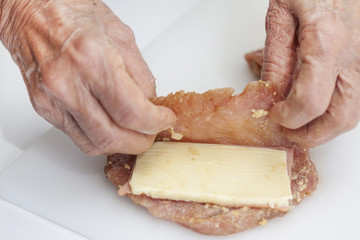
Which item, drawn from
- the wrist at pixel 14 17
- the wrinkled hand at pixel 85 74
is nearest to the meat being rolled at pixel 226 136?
the wrinkled hand at pixel 85 74

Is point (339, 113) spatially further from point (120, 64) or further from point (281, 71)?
point (120, 64)

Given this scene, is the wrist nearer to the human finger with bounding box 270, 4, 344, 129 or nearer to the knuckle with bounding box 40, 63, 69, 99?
the knuckle with bounding box 40, 63, 69, 99

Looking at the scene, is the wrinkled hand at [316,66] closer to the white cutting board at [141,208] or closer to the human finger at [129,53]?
the white cutting board at [141,208]

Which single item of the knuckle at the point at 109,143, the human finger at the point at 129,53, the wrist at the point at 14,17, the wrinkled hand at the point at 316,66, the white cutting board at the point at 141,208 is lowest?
the white cutting board at the point at 141,208

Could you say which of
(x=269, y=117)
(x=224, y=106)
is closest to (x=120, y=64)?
(x=224, y=106)

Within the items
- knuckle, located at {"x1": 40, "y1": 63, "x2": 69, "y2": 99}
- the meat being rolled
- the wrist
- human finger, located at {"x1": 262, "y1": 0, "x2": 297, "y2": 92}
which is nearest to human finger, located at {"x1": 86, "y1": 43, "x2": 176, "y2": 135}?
knuckle, located at {"x1": 40, "y1": 63, "x2": 69, "y2": 99}
